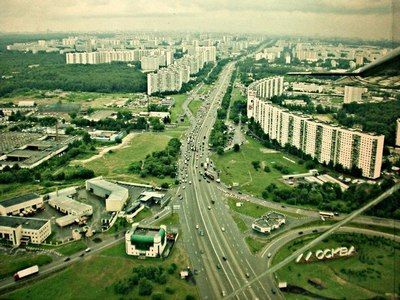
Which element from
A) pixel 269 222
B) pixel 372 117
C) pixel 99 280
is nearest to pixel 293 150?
pixel 372 117

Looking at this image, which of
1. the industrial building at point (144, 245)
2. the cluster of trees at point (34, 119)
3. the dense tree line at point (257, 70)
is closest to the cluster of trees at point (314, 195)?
the industrial building at point (144, 245)

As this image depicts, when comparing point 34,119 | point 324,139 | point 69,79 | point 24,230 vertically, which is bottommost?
point 24,230

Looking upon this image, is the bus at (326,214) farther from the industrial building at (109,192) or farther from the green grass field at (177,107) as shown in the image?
the green grass field at (177,107)

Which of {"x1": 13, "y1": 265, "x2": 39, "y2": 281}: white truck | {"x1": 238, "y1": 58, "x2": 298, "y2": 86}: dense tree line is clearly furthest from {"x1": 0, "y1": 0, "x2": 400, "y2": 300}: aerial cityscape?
{"x1": 238, "y1": 58, "x2": 298, "y2": 86}: dense tree line

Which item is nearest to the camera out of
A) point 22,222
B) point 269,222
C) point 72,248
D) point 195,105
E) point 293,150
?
point 72,248

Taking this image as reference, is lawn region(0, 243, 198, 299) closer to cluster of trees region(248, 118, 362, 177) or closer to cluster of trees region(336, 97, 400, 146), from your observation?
cluster of trees region(336, 97, 400, 146)

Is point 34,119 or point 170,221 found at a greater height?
point 34,119

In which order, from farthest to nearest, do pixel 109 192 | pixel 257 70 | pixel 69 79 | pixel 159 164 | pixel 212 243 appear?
pixel 257 70
pixel 69 79
pixel 159 164
pixel 109 192
pixel 212 243

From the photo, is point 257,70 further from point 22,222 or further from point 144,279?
point 144,279
